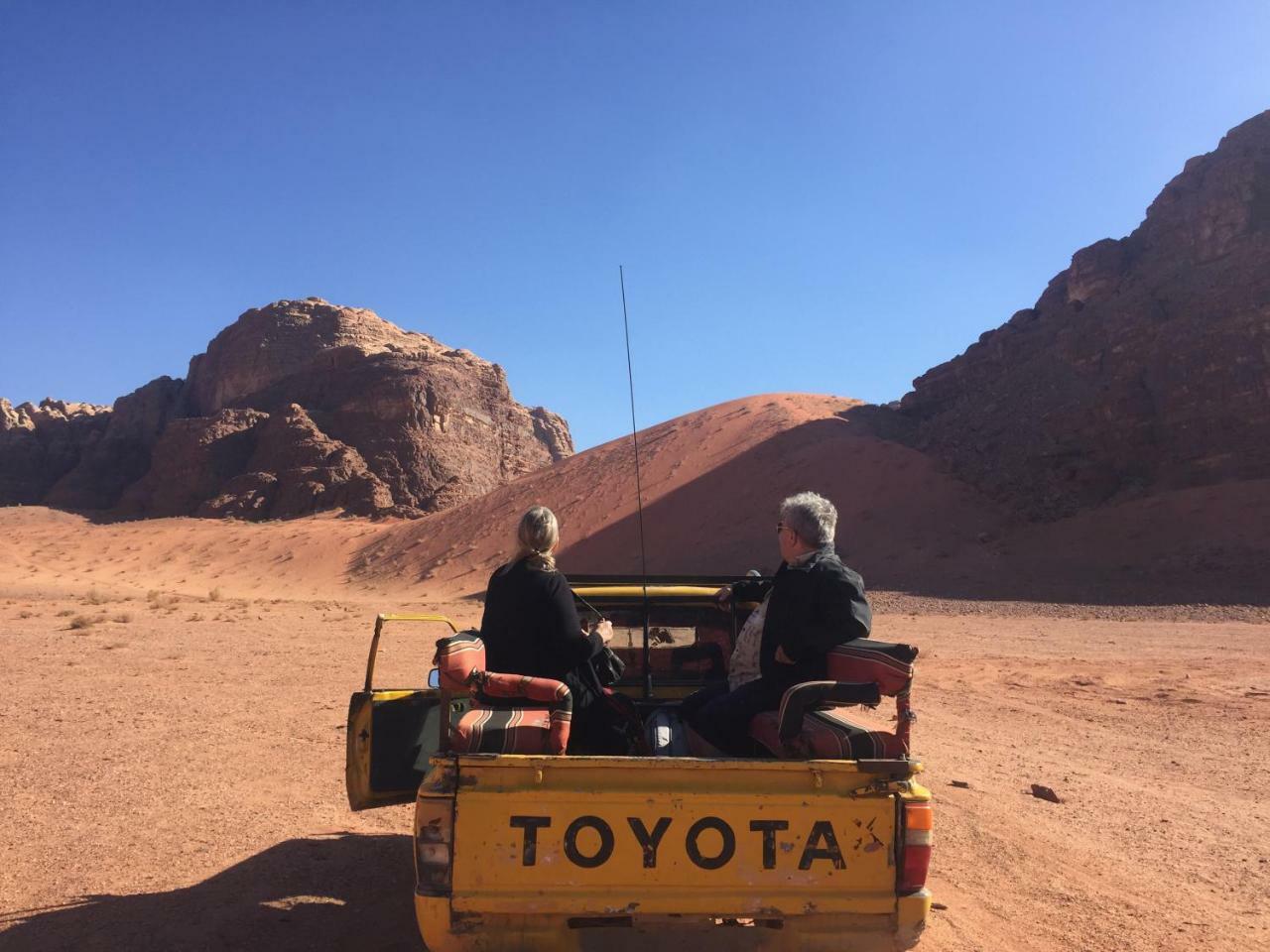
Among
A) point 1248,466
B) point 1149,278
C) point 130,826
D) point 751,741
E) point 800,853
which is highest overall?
point 1149,278

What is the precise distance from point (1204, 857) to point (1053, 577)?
25142 millimetres

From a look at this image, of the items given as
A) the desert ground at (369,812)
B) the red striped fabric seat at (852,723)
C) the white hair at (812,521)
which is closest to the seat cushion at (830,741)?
the red striped fabric seat at (852,723)

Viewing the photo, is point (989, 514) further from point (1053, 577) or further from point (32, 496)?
point (32, 496)

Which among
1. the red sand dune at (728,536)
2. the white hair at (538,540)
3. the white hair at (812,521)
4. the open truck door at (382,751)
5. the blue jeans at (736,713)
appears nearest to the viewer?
the blue jeans at (736,713)

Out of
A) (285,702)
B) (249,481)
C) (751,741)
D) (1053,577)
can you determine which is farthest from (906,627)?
(249,481)

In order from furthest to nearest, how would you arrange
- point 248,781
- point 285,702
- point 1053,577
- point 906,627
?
point 1053,577
point 906,627
point 285,702
point 248,781

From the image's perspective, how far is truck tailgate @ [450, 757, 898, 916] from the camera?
2.78 m

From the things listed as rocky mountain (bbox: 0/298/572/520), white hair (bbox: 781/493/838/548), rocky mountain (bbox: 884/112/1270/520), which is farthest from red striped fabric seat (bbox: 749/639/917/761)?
rocky mountain (bbox: 0/298/572/520)

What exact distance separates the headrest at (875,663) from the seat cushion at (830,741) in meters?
0.17

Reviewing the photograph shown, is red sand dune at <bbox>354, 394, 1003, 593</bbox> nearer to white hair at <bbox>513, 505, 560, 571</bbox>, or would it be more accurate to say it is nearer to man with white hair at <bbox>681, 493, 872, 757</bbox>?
man with white hair at <bbox>681, 493, 872, 757</bbox>

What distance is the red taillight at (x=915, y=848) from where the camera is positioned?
113 inches

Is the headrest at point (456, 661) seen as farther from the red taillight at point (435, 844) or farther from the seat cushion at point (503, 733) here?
the red taillight at point (435, 844)

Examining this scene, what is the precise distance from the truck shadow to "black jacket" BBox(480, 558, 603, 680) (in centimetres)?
145

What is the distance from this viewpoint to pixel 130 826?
17.8 ft
